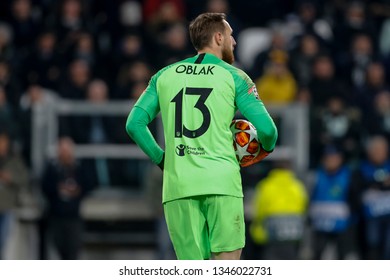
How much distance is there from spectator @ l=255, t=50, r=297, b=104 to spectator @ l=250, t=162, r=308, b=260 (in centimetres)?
125

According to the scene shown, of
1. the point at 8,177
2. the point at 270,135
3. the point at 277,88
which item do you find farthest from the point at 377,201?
the point at 270,135

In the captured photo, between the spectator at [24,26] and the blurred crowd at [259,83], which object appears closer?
the blurred crowd at [259,83]

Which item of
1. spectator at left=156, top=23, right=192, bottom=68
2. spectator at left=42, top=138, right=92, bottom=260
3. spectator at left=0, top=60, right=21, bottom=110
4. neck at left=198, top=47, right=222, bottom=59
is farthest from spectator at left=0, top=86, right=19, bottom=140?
neck at left=198, top=47, right=222, bottom=59

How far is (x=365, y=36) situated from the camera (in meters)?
17.5

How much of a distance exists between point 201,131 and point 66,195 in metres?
7.54

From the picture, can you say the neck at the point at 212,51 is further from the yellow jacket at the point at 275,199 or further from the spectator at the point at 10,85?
the spectator at the point at 10,85

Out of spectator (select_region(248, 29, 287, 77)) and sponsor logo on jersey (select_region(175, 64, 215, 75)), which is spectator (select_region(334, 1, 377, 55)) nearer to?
spectator (select_region(248, 29, 287, 77))

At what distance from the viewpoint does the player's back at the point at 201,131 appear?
26.3 feet

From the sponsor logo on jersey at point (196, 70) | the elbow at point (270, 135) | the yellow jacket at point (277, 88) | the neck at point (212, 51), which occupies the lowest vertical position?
the elbow at point (270, 135)

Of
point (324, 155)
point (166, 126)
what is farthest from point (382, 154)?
point (166, 126)

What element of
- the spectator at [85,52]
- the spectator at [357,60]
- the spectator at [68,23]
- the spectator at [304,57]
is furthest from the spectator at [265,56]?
the spectator at [68,23]

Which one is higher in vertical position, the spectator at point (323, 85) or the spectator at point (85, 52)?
the spectator at point (85, 52)

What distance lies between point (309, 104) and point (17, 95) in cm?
365

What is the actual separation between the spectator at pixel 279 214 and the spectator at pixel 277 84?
125 centimetres
